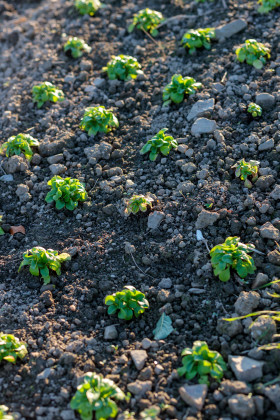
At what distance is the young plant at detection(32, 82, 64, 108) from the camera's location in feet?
17.4

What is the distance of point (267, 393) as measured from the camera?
118 inches

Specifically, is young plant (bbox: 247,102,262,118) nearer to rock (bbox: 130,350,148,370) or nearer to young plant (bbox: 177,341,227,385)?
young plant (bbox: 177,341,227,385)

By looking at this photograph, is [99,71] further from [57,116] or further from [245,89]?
[245,89]

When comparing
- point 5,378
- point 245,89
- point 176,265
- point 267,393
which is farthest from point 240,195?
point 5,378

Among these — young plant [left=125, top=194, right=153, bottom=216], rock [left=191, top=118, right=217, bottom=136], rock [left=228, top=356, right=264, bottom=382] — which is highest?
rock [left=191, top=118, right=217, bottom=136]

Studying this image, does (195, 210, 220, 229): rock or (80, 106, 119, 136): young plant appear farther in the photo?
(80, 106, 119, 136): young plant

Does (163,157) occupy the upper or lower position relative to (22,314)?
upper

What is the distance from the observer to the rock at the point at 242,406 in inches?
115

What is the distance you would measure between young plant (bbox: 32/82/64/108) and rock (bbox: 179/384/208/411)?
3.42 metres

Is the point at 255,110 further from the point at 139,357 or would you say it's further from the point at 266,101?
the point at 139,357

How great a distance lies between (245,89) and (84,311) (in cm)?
269

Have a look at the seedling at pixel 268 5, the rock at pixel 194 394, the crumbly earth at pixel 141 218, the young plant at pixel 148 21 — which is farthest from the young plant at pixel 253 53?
the rock at pixel 194 394

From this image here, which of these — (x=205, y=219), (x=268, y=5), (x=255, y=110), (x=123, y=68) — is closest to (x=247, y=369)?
(x=205, y=219)

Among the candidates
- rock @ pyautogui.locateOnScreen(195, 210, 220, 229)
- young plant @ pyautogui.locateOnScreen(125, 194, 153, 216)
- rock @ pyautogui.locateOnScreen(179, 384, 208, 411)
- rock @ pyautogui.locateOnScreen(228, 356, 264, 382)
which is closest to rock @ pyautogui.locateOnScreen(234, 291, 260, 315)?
rock @ pyautogui.locateOnScreen(228, 356, 264, 382)
